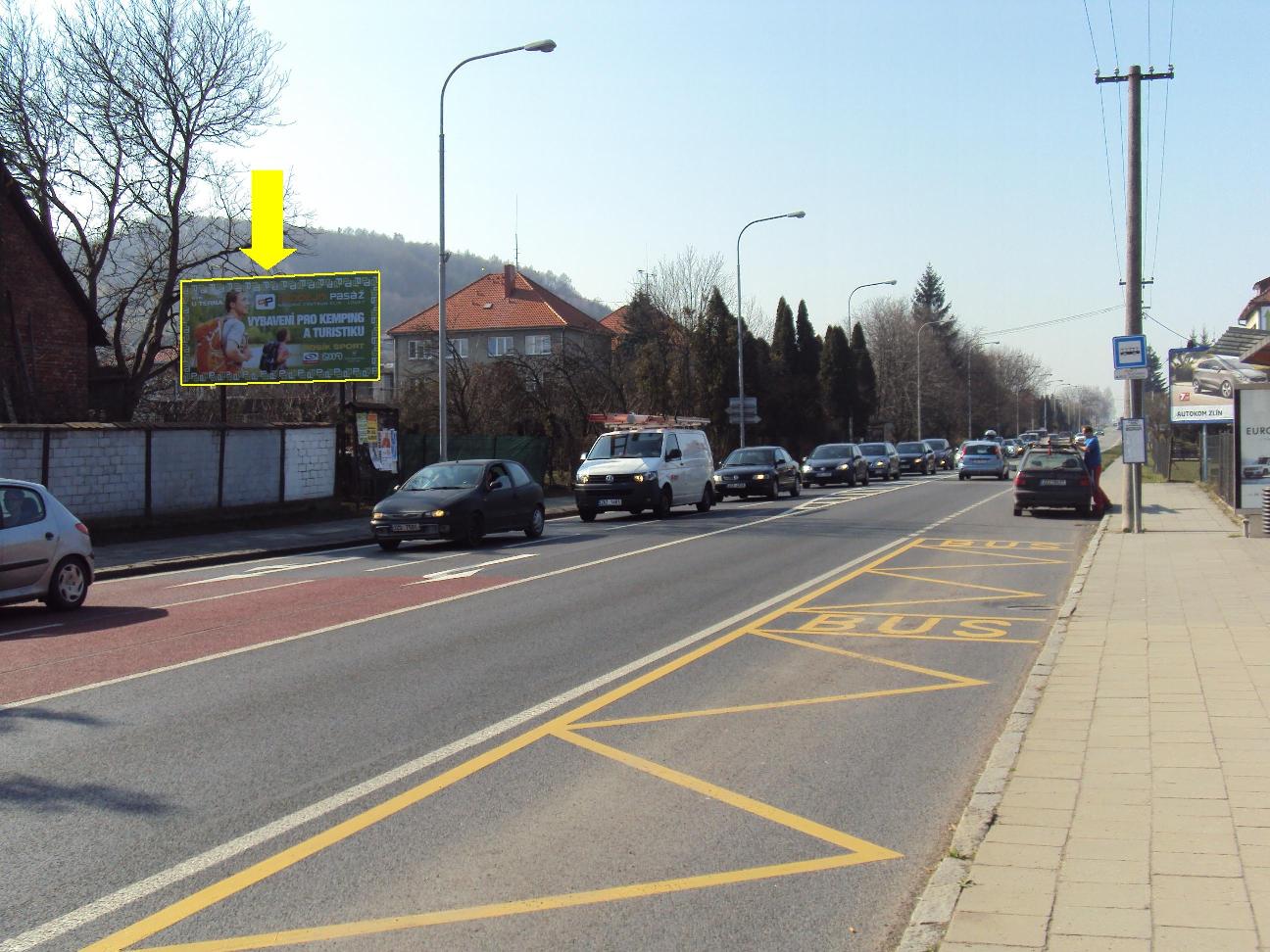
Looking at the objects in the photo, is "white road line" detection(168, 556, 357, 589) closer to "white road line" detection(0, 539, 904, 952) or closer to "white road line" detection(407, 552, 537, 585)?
"white road line" detection(407, 552, 537, 585)

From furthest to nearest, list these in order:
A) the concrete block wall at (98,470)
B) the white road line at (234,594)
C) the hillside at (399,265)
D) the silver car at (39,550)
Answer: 1. the hillside at (399,265)
2. the concrete block wall at (98,470)
3. the white road line at (234,594)
4. the silver car at (39,550)

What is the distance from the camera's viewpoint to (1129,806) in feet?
18.3

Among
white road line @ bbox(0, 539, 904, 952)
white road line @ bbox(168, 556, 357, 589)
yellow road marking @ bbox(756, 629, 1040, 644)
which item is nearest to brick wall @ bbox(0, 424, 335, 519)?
white road line @ bbox(168, 556, 357, 589)

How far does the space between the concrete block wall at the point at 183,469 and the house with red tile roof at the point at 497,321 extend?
6082 centimetres

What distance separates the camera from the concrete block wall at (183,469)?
24.9 meters

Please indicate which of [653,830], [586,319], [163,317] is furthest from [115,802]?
[586,319]

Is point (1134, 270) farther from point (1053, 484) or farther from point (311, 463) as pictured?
point (311, 463)

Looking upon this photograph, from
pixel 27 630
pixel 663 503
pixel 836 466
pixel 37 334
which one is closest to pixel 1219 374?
pixel 836 466

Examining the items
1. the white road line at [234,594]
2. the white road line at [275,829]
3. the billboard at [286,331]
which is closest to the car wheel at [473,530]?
the white road line at [234,594]

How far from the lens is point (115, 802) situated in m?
5.95

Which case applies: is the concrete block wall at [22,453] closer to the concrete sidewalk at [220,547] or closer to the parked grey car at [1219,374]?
the concrete sidewalk at [220,547]

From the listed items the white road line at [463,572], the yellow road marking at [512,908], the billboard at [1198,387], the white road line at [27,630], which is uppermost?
the billboard at [1198,387]

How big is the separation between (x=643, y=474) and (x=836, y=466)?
18077mm

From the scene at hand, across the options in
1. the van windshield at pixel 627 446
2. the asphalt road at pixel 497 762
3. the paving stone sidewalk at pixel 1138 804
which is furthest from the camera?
the van windshield at pixel 627 446
